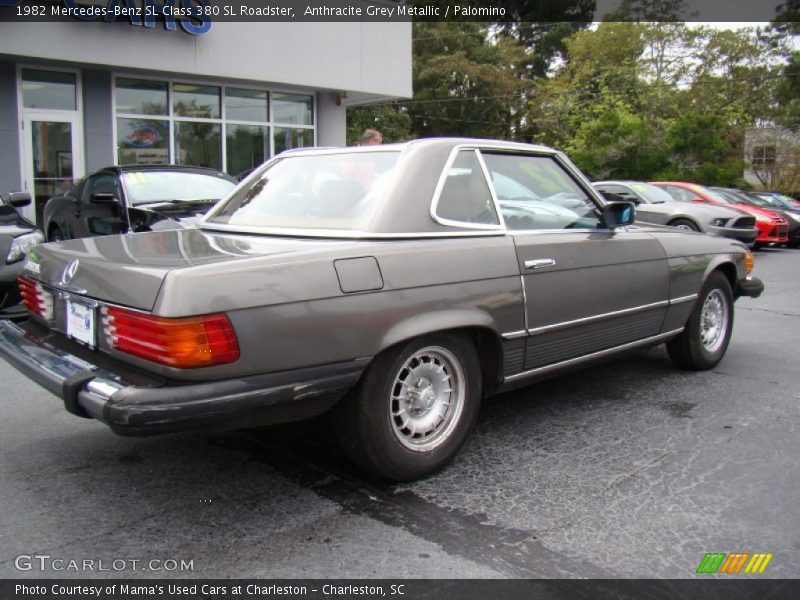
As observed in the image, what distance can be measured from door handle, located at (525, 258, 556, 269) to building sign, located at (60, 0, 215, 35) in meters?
11.4

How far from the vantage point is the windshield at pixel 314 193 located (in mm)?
3371

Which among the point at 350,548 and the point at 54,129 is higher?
the point at 54,129

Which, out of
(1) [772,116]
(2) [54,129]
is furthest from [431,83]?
(2) [54,129]

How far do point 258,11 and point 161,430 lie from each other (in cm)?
1361

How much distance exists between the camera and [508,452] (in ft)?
12.1

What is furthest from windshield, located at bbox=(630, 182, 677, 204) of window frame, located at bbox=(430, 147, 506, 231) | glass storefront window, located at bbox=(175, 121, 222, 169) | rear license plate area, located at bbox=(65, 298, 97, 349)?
rear license plate area, located at bbox=(65, 298, 97, 349)

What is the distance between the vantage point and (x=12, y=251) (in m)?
6.33

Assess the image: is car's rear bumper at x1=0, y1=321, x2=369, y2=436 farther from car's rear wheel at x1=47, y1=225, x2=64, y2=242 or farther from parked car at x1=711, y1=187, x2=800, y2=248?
parked car at x1=711, y1=187, x2=800, y2=248

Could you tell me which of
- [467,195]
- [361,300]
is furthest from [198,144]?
[361,300]

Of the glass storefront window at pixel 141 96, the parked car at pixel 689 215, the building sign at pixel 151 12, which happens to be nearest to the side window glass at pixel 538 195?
the parked car at pixel 689 215

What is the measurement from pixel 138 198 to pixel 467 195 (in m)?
5.26

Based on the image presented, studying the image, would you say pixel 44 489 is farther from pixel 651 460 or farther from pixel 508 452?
pixel 651 460

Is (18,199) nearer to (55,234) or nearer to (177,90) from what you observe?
(55,234)

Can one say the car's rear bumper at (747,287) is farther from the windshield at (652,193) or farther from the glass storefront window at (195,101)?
the glass storefront window at (195,101)
